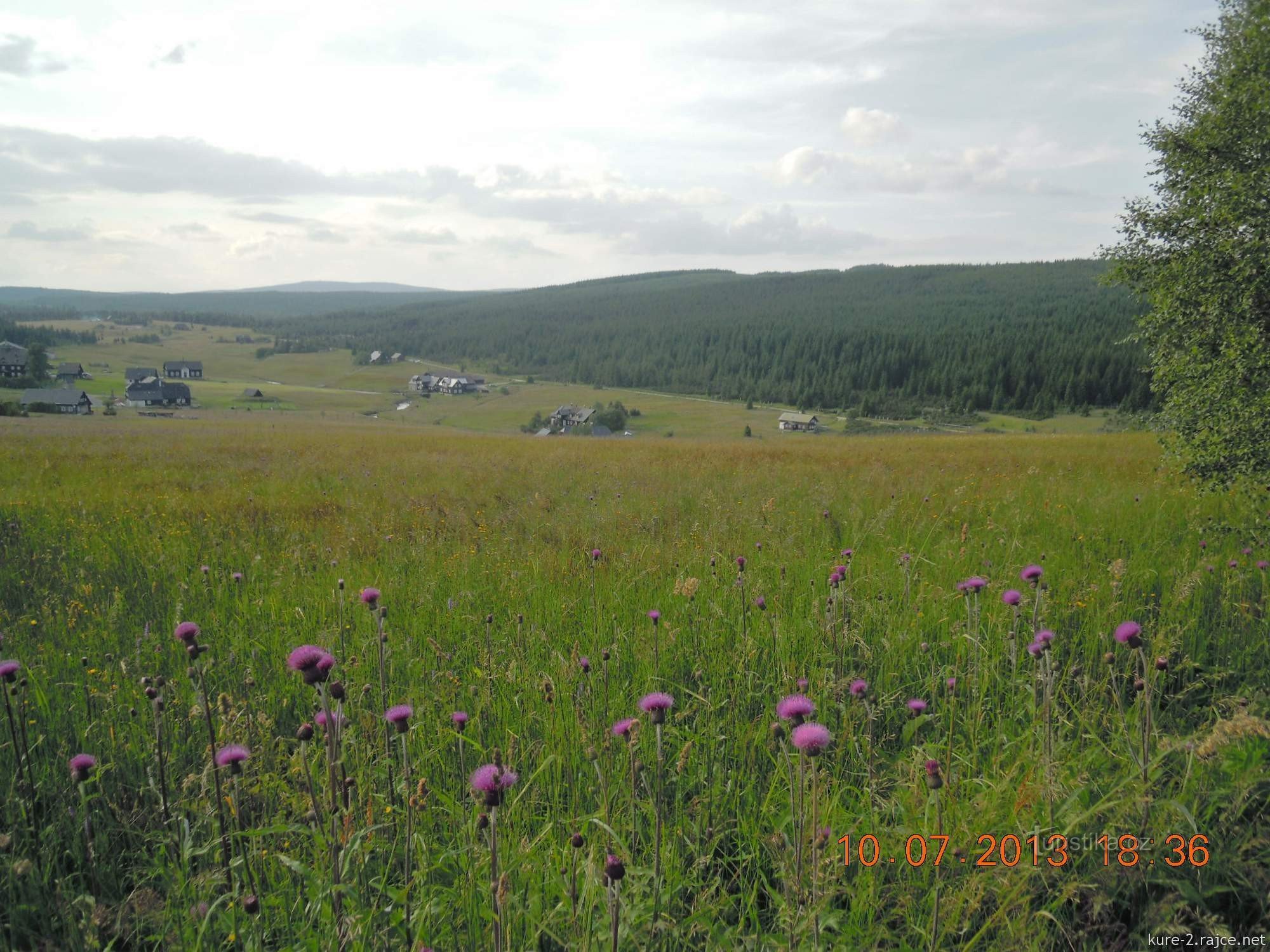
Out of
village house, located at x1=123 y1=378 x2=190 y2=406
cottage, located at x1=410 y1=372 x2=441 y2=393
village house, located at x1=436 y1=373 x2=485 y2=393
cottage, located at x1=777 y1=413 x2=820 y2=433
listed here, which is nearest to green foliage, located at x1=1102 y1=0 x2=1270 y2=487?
cottage, located at x1=777 y1=413 x2=820 y2=433

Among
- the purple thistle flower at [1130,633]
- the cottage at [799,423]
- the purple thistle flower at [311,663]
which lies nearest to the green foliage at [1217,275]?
the purple thistle flower at [1130,633]

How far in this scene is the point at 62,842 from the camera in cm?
Answer: 271

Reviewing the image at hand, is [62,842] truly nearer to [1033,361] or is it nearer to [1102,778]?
[1102,778]

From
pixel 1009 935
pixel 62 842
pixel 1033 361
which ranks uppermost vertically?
pixel 1033 361

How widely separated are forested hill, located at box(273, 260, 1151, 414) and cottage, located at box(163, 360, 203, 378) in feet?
183

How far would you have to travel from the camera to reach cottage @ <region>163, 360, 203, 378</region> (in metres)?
131

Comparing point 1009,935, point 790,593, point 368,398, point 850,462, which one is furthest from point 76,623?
point 368,398

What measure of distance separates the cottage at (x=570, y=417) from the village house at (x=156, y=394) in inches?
1962

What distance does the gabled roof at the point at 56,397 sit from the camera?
67688mm

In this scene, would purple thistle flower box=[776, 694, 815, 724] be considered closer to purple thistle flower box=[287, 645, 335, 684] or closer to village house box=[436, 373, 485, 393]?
purple thistle flower box=[287, 645, 335, 684]

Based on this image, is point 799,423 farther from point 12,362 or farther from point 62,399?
point 12,362

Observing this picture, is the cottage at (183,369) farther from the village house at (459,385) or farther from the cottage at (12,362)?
the village house at (459,385)

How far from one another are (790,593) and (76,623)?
5407 millimetres

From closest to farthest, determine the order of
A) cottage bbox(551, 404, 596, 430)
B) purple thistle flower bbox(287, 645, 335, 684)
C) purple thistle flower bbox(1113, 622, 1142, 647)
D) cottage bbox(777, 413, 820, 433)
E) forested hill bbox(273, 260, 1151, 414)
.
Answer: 1. purple thistle flower bbox(287, 645, 335, 684)
2. purple thistle flower bbox(1113, 622, 1142, 647)
3. cottage bbox(777, 413, 820, 433)
4. cottage bbox(551, 404, 596, 430)
5. forested hill bbox(273, 260, 1151, 414)
